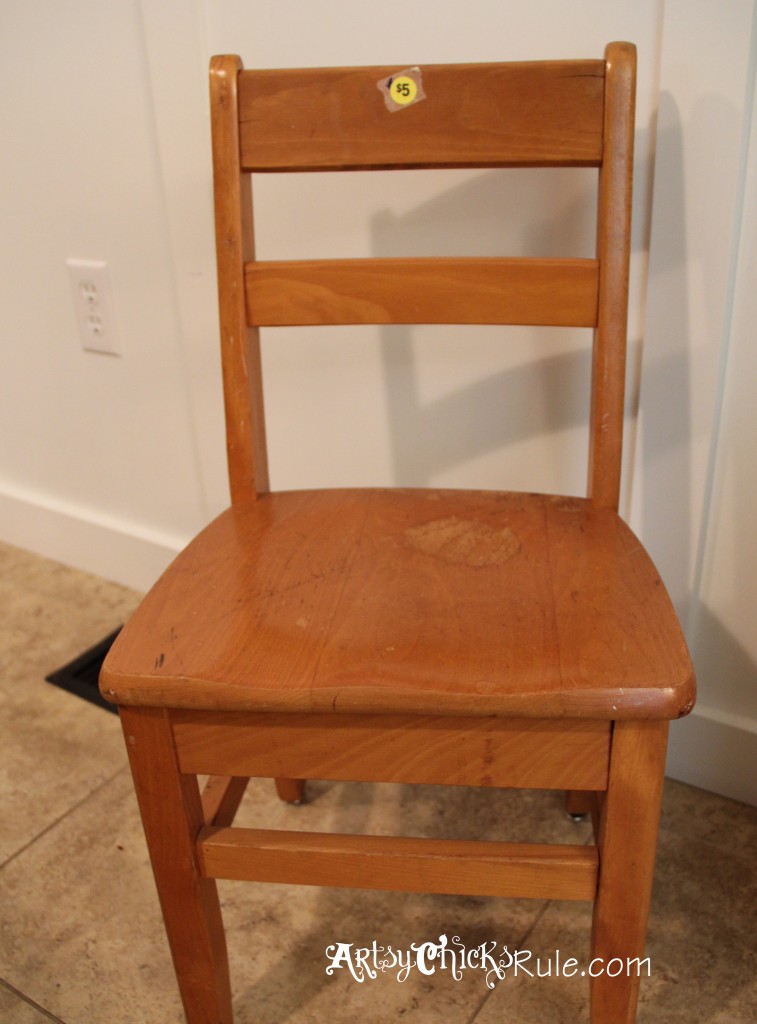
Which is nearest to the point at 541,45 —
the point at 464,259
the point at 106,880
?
the point at 464,259

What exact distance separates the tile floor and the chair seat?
41cm

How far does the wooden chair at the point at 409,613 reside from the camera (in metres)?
0.59

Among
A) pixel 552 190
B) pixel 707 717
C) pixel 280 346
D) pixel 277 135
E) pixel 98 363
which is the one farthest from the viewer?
pixel 98 363

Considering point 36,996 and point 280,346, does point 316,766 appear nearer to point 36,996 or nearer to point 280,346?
point 36,996

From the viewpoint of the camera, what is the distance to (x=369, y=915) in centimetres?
91

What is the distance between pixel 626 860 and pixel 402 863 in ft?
0.52

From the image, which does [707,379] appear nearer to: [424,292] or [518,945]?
[424,292]

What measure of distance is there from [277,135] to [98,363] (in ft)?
2.21

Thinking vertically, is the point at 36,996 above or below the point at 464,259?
below

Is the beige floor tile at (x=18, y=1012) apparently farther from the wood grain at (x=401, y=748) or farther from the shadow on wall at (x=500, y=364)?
the shadow on wall at (x=500, y=364)

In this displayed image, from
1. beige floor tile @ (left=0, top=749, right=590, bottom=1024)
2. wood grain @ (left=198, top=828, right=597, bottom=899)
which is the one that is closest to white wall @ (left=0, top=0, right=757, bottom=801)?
beige floor tile @ (left=0, top=749, right=590, bottom=1024)

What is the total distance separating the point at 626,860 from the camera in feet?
2.05

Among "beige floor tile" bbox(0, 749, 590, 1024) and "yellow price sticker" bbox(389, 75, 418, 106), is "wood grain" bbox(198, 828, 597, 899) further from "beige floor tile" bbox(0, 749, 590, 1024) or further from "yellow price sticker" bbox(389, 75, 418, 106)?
"yellow price sticker" bbox(389, 75, 418, 106)

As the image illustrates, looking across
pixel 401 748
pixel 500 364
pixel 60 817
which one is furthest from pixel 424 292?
pixel 60 817
